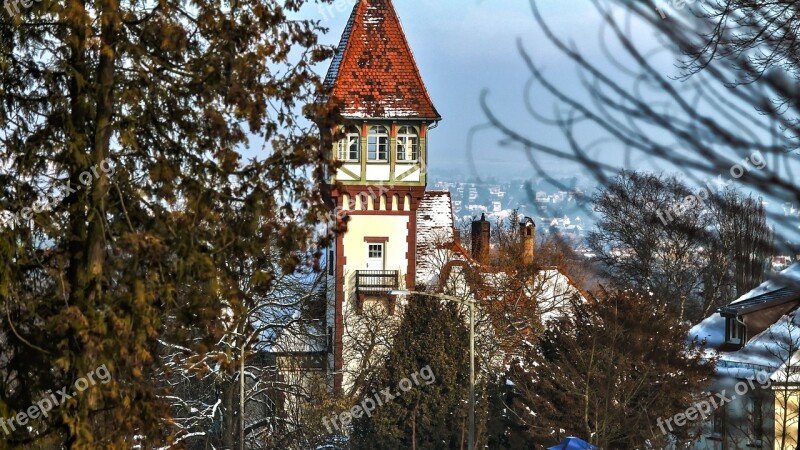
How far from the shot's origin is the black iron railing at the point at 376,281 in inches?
1921

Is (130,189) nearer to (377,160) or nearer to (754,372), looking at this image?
(754,372)

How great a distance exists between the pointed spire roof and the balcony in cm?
639

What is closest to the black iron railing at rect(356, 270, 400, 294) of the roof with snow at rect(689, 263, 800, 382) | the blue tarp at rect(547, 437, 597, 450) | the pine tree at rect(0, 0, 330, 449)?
the roof with snow at rect(689, 263, 800, 382)

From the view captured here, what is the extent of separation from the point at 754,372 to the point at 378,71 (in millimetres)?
20425

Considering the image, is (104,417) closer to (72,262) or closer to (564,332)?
(72,262)

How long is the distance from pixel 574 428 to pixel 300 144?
68.6ft

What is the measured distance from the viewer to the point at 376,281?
161 ft
